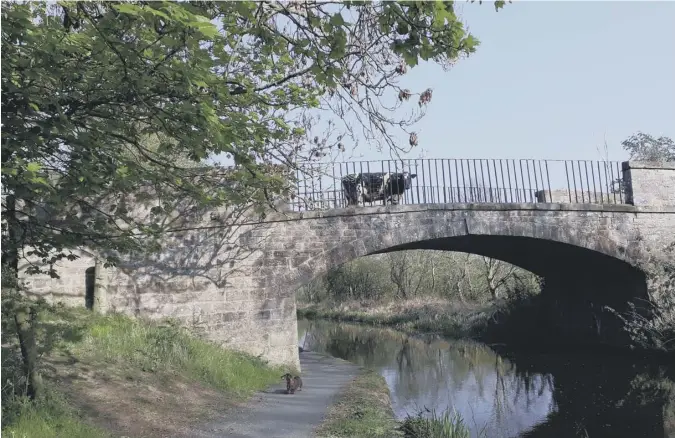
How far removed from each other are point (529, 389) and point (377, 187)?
17.2 feet

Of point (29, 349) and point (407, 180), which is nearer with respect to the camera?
point (29, 349)

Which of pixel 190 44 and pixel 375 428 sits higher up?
pixel 190 44

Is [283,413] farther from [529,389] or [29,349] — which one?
[529,389]

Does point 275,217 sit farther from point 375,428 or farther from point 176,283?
point 375,428

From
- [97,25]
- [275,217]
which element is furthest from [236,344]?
[97,25]

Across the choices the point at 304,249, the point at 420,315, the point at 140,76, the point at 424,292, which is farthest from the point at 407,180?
the point at 424,292

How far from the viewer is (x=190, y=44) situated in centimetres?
325

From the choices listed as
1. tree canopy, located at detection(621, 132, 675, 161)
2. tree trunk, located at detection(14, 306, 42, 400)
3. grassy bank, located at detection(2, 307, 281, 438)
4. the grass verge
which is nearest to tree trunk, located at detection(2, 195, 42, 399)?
tree trunk, located at detection(14, 306, 42, 400)

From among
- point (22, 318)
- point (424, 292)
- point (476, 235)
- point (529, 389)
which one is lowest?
point (529, 389)

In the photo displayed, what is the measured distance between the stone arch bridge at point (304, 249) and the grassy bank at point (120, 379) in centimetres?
59

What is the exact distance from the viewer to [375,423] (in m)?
6.46

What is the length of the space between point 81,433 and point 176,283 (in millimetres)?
5689

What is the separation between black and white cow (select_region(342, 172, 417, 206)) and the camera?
11.7 metres

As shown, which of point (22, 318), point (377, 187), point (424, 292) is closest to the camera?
point (22, 318)
